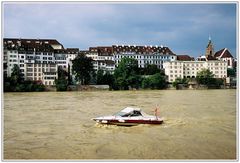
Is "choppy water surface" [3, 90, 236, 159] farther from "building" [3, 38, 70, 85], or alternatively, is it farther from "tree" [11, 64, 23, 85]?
"building" [3, 38, 70, 85]

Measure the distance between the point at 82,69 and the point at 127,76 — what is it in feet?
7.68

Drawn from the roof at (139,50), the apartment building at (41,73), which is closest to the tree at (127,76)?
the apartment building at (41,73)

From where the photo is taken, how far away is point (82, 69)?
17000 millimetres

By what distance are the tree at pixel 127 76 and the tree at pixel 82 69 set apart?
4.58ft

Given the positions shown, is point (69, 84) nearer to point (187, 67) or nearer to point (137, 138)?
point (187, 67)

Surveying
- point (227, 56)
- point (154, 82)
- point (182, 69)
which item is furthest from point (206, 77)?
point (227, 56)

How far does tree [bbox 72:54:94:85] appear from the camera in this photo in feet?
54.8

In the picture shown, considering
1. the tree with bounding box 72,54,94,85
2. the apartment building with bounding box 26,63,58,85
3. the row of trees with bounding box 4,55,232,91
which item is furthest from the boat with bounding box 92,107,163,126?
the tree with bounding box 72,54,94,85

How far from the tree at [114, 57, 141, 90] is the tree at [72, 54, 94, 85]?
140cm

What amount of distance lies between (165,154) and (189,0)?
1481 millimetres

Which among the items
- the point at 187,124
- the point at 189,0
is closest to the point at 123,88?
the point at 187,124

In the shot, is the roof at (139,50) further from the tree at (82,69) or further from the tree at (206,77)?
the tree at (206,77)

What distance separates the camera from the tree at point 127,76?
16266 millimetres

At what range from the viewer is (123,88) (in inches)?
637
